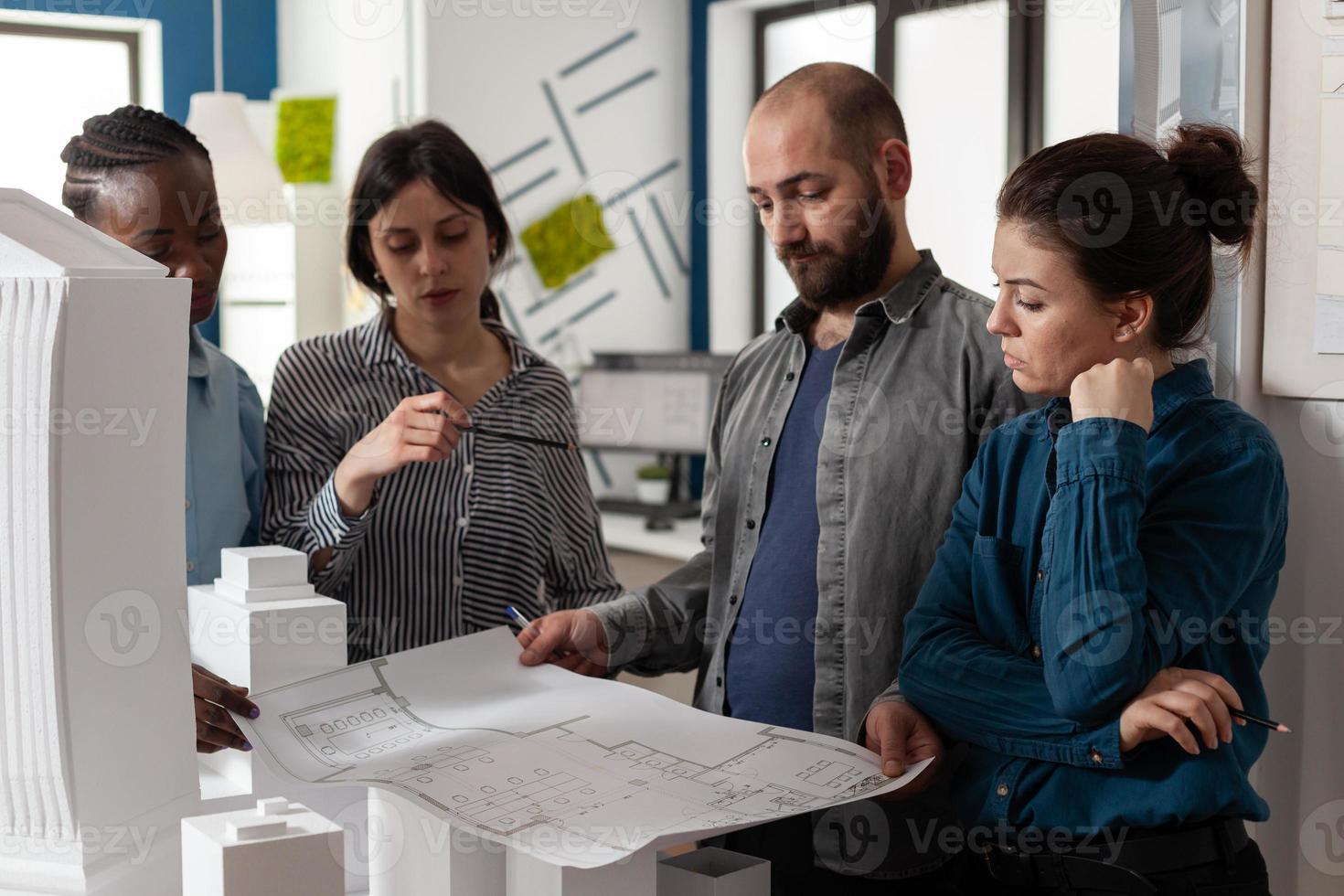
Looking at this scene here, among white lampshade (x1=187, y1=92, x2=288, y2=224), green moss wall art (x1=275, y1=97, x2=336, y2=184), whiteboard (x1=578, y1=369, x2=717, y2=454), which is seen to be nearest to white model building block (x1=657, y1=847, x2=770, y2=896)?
white lampshade (x1=187, y1=92, x2=288, y2=224)

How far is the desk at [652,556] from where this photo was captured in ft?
10.8

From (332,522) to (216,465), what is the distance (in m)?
0.15

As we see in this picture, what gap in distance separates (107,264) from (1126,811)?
2.68 ft

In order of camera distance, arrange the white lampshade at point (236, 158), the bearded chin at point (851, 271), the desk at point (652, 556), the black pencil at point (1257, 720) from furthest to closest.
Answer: the desk at point (652, 556) < the white lampshade at point (236, 158) < the bearded chin at point (851, 271) < the black pencil at point (1257, 720)

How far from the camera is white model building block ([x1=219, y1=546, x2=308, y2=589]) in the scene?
1.04 m

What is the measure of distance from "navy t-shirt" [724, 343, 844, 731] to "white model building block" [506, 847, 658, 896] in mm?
599

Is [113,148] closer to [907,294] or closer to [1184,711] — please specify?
[907,294]

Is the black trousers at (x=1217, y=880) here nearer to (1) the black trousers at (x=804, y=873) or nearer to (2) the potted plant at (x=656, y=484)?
(1) the black trousers at (x=804, y=873)

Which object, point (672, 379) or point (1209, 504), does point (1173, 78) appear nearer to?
point (1209, 504)

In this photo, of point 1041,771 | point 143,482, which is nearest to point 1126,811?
point 1041,771

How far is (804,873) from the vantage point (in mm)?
1343

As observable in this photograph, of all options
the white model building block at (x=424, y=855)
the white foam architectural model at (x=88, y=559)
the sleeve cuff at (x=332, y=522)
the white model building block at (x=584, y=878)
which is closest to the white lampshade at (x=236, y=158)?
the sleeve cuff at (x=332, y=522)

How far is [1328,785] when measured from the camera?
1272mm

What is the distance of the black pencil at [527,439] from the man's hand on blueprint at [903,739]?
0.62 meters
